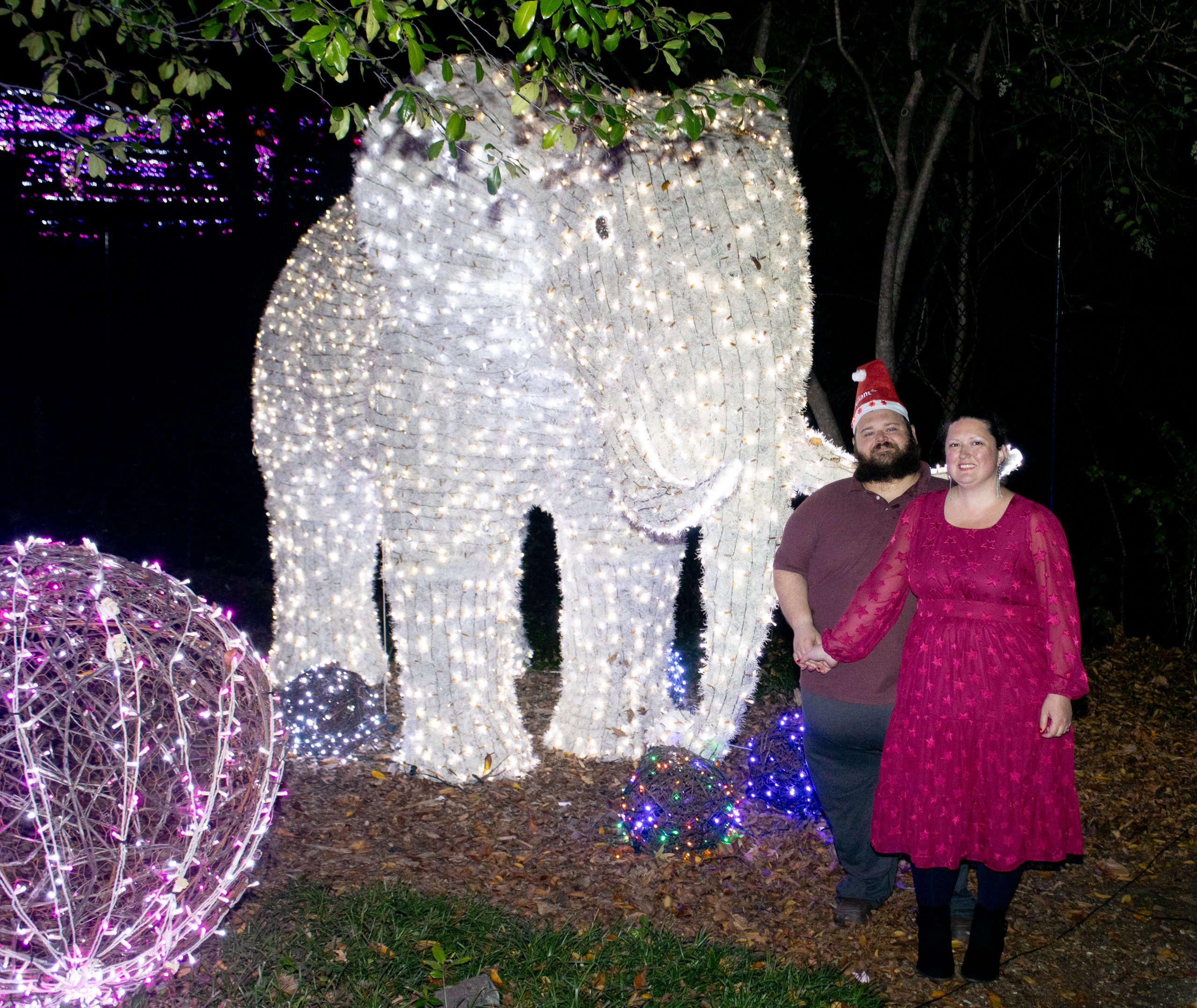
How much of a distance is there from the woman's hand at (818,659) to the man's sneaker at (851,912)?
36.2 inches

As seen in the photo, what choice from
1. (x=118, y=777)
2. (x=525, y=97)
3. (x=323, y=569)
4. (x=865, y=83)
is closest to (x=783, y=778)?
(x=323, y=569)

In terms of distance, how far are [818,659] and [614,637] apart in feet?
5.02

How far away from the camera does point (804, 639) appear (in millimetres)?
3105

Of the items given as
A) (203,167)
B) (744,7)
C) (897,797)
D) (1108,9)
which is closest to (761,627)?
(897,797)

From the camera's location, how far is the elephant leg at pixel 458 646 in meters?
4.16

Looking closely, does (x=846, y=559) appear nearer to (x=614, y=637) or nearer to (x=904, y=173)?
(x=614, y=637)

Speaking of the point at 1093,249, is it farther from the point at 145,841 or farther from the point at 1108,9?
the point at 145,841

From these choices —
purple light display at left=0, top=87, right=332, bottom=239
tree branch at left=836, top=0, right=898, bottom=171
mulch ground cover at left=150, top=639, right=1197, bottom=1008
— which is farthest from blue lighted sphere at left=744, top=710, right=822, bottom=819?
purple light display at left=0, top=87, right=332, bottom=239

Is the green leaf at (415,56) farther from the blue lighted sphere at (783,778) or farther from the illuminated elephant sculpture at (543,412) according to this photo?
the blue lighted sphere at (783,778)

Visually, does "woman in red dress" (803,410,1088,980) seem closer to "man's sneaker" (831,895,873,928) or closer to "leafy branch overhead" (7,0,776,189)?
"man's sneaker" (831,895,873,928)

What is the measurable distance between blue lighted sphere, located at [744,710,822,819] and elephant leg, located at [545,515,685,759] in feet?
1.43

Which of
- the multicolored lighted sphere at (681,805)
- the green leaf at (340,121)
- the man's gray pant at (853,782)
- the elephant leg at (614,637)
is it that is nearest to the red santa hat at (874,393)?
the man's gray pant at (853,782)

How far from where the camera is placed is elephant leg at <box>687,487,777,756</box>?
360 centimetres

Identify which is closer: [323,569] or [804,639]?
[804,639]
